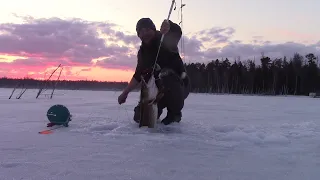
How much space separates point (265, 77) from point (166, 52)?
64004mm

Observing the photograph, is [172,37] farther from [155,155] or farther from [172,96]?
[155,155]

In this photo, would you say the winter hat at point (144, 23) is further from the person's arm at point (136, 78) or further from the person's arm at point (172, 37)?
the person's arm at point (136, 78)

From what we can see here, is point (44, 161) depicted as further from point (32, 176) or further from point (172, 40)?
point (172, 40)

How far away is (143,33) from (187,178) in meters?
2.35

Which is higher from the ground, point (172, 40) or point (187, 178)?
point (172, 40)

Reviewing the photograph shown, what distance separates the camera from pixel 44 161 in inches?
77.4

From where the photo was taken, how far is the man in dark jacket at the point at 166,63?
3.75 m

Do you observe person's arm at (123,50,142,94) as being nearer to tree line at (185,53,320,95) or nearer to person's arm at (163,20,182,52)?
person's arm at (163,20,182,52)

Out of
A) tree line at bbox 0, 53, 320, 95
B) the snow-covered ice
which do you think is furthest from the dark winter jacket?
tree line at bbox 0, 53, 320, 95

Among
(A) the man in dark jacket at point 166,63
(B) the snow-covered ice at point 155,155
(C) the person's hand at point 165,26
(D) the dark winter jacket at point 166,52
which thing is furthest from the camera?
(D) the dark winter jacket at point 166,52

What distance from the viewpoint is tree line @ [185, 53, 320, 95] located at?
198 ft

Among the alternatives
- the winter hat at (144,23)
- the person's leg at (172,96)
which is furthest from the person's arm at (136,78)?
the winter hat at (144,23)

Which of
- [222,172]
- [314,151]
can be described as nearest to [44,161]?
[222,172]

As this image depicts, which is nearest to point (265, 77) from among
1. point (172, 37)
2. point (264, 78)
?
point (264, 78)
